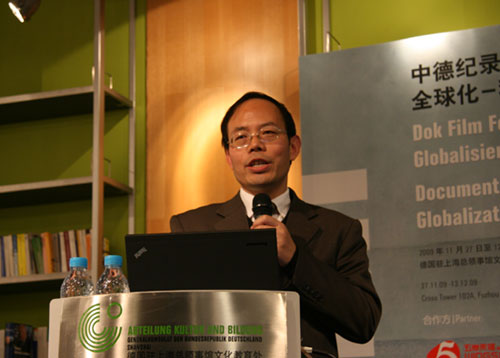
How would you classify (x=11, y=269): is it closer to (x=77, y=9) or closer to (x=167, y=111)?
(x=167, y=111)

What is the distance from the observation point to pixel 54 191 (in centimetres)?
470

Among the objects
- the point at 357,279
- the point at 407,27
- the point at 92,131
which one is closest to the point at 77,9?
the point at 92,131

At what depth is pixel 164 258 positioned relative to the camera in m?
1.86

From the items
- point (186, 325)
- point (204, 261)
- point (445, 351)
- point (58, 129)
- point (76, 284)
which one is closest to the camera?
point (186, 325)

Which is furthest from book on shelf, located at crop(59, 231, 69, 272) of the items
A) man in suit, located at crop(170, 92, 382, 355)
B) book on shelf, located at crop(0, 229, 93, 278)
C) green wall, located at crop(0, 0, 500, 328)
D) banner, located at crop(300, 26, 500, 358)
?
man in suit, located at crop(170, 92, 382, 355)

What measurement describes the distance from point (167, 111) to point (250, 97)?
6.81ft

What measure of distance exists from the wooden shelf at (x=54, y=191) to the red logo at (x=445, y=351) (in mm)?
2020

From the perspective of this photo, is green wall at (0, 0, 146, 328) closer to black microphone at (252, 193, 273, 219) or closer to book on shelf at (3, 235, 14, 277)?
book on shelf at (3, 235, 14, 277)

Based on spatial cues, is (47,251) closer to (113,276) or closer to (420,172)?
(420,172)

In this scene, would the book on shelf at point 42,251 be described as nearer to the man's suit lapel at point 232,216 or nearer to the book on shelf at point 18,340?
the book on shelf at point 18,340

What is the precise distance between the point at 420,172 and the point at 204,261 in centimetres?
231

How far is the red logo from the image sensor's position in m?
3.65

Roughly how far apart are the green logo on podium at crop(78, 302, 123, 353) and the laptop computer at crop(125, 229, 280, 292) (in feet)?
0.60

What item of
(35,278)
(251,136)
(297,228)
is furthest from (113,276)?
(35,278)
